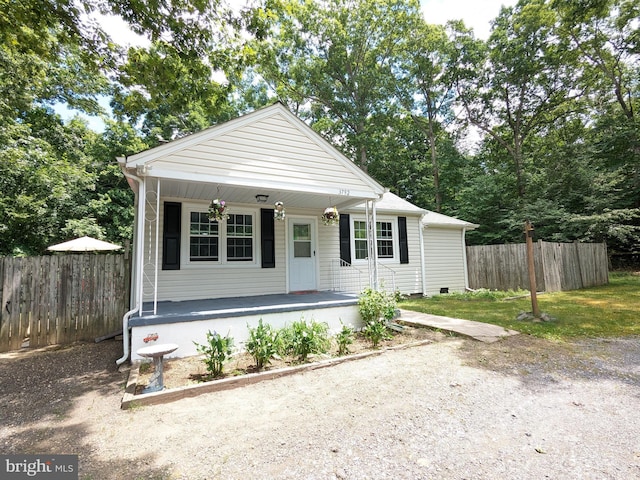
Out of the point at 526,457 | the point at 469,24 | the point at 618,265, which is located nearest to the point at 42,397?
the point at 526,457

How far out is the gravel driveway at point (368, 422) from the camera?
7.02 ft

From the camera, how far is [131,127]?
55.5 feet


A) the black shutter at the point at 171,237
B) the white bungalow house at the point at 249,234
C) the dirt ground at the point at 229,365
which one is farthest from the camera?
the black shutter at the point at 171,237

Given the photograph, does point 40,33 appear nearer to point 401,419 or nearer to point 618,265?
point 401,419

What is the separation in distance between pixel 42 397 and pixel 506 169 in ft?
76.7

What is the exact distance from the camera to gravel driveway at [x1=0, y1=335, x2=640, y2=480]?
2.14 meters

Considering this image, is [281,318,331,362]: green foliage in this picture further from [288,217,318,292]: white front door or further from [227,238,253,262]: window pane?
[288,217,318,292]: white front door

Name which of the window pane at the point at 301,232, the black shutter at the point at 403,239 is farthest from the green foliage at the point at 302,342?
the black shutter at the point at 403,239

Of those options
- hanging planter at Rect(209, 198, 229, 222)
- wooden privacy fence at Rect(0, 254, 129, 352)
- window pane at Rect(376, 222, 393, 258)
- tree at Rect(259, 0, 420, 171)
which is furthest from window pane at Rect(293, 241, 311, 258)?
tree at Rect(259, 0, 420, 171)

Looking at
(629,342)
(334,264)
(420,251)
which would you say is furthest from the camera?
(420,251)

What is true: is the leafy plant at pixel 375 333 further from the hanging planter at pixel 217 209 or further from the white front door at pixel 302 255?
the hanging planter at pixel 217 209

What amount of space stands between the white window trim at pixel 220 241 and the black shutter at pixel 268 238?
0.40 ft

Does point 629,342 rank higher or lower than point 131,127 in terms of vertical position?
lower

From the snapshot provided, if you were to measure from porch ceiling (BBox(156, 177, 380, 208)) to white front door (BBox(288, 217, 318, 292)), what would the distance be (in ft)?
1.81
